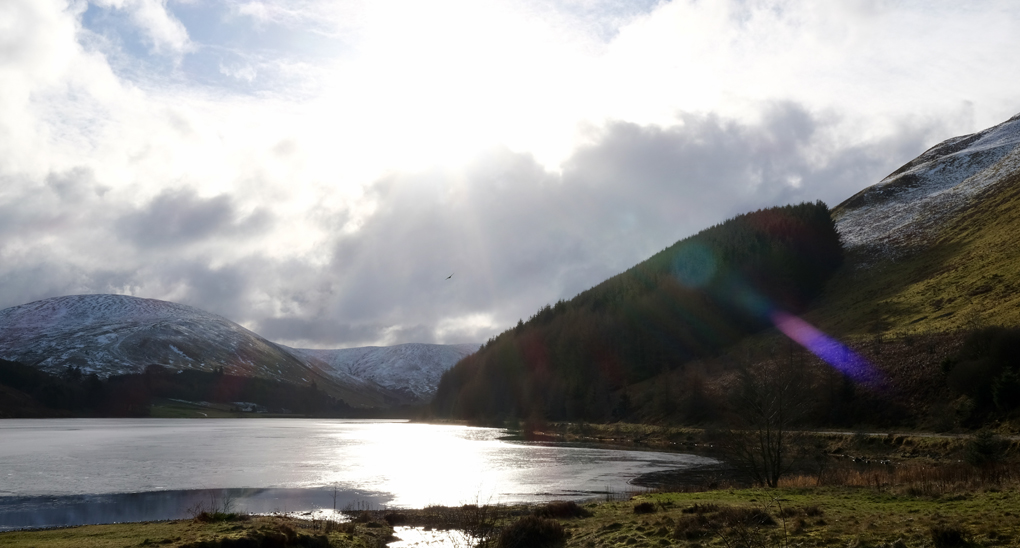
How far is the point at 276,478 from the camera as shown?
5738 cm

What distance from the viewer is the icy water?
138ft

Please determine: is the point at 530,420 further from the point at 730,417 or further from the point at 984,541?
the point at 984,541

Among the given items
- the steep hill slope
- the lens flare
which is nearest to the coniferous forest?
the steep hill slope

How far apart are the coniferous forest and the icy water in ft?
238

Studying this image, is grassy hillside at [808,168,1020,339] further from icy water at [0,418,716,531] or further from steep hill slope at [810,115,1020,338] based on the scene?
icy water at [0,418,716,531]

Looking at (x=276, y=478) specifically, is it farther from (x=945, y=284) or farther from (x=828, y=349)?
(x=945, y=284)

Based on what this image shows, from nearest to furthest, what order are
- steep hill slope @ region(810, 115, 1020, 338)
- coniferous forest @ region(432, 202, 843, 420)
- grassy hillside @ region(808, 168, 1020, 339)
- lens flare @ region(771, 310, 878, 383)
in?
1. lens flare @ region(771, 310, 878, 383)
2. grassy hillside @ region(808, 168, 1020, 339)
3. steep hill slope @ region(810, 115, 1020, 338)
4. coniferous forest @ region(432, 202, 843, 420)

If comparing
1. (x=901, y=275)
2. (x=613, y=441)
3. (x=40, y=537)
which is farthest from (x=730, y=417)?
(x=40, y=537)

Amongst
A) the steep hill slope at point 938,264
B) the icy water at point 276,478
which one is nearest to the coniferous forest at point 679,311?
the steep hill slope at point 938,264

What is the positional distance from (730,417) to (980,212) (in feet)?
328

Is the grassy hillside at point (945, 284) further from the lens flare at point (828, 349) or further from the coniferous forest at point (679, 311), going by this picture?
the coniferous forest at point (679, 311)

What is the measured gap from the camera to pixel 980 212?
485 ft

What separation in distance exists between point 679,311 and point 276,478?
130m

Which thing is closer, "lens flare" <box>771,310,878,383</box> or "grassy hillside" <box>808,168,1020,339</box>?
"lens flare" <box>771,310,878,383</box>
